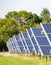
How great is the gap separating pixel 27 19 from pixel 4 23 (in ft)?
49.0

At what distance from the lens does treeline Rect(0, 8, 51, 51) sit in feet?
251

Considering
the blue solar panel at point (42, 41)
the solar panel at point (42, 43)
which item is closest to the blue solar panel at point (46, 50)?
the solar panel at point (42, 43)

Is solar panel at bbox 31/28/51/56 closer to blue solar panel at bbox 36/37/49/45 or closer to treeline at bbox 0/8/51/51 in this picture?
blue solar panel at bbox 36/37/49/45

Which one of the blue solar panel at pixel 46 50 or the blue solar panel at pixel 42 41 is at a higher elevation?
the blue solar panel at pixel 42 41

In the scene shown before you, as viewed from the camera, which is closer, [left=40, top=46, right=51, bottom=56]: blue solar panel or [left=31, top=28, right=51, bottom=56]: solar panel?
[left=40, top=46, right=51, bottom=56]: blue solar panel

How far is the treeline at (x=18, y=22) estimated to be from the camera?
7644 cm

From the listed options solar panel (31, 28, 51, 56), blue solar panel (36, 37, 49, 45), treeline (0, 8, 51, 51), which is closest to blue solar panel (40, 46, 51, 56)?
solar panel (31, 28, 51, 56)

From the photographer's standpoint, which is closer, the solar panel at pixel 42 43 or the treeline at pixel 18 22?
the solar panel at pixel 42 43

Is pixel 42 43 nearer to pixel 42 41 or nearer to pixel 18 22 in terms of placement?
pixel 42 41

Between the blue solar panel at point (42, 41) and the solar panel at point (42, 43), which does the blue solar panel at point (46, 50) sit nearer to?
the solar panel at point (42, 43)

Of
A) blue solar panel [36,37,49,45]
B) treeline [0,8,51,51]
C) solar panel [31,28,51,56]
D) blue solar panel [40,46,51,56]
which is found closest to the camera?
blue solar panel [40,46,51,56]

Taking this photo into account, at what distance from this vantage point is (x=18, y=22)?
3772 inches

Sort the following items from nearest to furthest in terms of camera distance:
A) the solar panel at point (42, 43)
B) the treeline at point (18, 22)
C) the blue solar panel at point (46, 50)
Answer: the blue solar panel at point (46, 50)
the solar panel at point (42, 43)
the treeline at point (18, 22)

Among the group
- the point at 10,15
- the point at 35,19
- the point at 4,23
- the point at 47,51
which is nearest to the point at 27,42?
the point at 47,51
